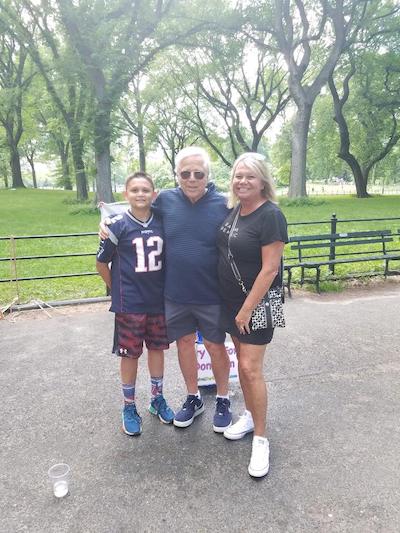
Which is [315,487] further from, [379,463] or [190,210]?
[190,210]

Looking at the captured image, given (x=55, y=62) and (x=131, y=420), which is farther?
(x=55, y=62)

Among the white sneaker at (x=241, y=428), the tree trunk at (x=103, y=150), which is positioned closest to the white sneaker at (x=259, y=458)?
the white sneaker at (x=241, y=428)

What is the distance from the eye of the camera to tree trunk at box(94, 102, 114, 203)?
17656 millimetres

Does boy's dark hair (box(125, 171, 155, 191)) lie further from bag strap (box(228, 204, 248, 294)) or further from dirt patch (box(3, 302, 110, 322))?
dirt patch (box(3, 302, 110, 322))

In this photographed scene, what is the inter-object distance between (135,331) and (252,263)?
3.39 ft

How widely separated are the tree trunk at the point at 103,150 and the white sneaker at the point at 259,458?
16884mm

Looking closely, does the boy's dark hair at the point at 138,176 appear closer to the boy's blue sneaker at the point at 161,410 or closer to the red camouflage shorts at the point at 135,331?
the red camouflage shorts at the point at 135,331

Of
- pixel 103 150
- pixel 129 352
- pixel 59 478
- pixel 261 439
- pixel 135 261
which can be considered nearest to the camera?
pixel 59 478

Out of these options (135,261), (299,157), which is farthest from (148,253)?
(299,157)

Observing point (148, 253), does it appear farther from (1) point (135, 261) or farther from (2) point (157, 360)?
(2) point (157, 360)

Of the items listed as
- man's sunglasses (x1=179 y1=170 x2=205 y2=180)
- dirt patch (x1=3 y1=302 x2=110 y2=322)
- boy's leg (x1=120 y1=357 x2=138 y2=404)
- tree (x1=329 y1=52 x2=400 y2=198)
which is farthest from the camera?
tree (x1=329 y1=52 x2=400 y2=198)

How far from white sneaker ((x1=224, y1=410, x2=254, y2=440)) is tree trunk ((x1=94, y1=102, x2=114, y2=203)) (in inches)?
652

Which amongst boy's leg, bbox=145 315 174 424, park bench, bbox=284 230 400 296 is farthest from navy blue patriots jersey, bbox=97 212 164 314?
park bench, bbox=284 230 400 296

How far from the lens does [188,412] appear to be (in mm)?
3137
